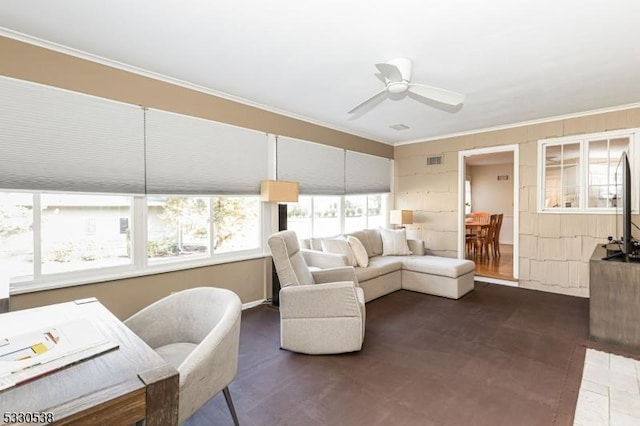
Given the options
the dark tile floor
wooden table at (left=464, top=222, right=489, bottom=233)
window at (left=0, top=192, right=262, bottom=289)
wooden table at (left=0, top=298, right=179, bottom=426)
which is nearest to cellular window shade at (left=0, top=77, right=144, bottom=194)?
window at (left=0, top=192, right=262, bottom=289)

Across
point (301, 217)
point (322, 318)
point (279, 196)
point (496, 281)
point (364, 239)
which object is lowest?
point (496, 281)

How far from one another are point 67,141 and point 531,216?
19.7 feet

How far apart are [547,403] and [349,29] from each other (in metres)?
2.99

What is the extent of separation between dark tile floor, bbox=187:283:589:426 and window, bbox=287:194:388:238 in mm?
1574

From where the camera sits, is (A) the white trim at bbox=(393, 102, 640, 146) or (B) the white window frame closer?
(B) the white window frame

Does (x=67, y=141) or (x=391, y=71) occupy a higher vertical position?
(x=391, y=71)

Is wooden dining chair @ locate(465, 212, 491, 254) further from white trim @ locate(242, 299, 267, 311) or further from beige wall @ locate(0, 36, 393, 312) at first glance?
white trim @ locate(242, 299, 267, 311)

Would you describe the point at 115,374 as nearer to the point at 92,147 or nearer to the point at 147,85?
the point at 92,147

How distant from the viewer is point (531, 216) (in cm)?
507

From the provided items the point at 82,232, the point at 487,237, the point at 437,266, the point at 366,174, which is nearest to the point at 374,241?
the point at 437,266

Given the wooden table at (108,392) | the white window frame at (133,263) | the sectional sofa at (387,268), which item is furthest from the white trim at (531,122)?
the wooden table at (108,392)

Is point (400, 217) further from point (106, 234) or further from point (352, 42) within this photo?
point (106, 234)

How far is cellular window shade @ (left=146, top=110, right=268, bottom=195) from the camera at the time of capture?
3.25 m

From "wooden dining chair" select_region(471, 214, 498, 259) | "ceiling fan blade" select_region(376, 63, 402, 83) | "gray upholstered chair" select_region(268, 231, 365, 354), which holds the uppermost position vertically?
"ceiling fan blade" select_region(376, 63, 402, 83)
